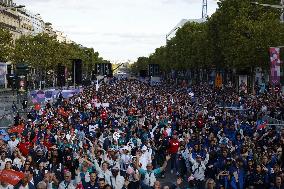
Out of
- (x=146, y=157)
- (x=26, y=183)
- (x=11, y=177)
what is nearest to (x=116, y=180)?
(x=26, y=183)

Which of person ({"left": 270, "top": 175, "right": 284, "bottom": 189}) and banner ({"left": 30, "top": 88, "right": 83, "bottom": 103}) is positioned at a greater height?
banner ({"left": 30, "top": 88, "right": 83, "bottom": 103})

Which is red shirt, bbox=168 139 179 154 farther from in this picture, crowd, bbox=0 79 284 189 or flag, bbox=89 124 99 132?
flag, bbox=89 124 99 132

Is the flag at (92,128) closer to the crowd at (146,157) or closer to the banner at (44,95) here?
the crowd at (146,157)

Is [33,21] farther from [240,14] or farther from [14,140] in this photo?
[14,140]

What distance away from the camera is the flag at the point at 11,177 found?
11.7 metres

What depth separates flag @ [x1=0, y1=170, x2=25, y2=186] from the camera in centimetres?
1168

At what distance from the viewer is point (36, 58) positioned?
318ft

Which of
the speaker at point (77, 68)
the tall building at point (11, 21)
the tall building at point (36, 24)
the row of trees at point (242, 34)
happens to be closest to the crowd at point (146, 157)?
the speaker at point (77, 68)

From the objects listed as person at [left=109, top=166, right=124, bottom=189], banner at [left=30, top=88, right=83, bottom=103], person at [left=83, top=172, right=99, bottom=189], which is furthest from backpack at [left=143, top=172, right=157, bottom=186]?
banner at [left=30, top=88, right=83, bottom=103]

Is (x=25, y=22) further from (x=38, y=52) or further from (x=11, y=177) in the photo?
(x=11, y=177)

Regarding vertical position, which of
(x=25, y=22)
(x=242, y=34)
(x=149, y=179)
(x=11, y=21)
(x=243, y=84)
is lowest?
(x=149, y=179)

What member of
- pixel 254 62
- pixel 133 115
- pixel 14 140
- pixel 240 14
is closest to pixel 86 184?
pixel 14 140

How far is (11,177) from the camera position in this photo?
38.7 ft

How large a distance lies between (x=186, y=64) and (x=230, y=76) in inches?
596
